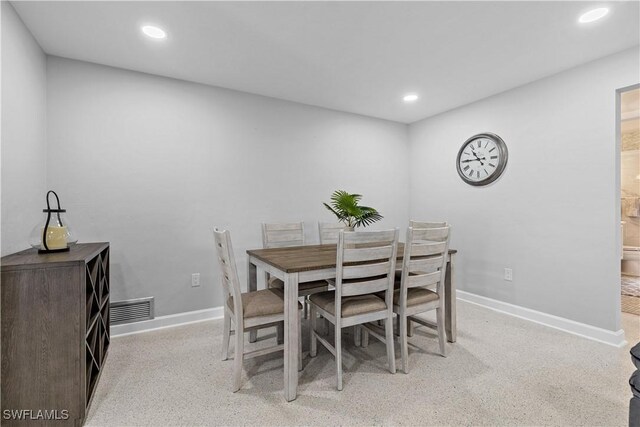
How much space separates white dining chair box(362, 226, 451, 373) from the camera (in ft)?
6.79

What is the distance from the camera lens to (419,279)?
213 centimetres

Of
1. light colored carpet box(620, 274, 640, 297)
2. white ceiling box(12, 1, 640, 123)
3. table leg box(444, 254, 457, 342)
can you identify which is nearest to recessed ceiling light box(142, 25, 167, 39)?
white ceiling box(12, 1, 640, 123)

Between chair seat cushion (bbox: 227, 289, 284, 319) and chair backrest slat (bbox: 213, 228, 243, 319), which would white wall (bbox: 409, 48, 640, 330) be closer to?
chair seat cushion (bbox: 227, 289, 284, 319)

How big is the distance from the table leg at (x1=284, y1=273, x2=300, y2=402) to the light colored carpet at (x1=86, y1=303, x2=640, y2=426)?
0.09 m

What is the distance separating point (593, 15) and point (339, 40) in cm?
171

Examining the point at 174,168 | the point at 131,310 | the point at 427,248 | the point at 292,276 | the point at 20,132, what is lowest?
the point at 131,310

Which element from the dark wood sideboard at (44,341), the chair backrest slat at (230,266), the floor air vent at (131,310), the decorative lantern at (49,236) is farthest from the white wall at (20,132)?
the chair backrest slat at (230,266)

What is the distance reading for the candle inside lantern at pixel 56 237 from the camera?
5.90ft

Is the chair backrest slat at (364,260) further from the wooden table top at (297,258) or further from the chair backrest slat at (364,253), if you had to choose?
the wooden table top at (297,258)

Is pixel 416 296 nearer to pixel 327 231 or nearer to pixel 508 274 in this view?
pixel 327 231

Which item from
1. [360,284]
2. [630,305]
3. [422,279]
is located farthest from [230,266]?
[630,305]

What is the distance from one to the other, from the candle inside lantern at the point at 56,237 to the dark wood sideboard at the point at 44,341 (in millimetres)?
231

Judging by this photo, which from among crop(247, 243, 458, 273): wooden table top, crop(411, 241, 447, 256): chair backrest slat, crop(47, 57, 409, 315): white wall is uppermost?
crop(47, 57, 409, 315): white wall

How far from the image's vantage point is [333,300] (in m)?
2.06
